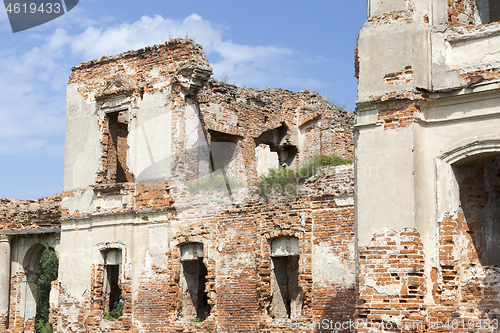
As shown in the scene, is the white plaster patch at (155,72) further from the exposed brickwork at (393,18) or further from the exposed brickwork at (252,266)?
the exposed brickwork at (393,18)

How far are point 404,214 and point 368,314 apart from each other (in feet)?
4.15

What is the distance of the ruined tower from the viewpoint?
25.4 feet

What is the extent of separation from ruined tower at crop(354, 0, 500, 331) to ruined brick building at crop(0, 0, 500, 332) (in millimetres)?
18

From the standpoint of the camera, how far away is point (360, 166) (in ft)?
27.2

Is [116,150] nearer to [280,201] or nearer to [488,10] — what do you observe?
[280,201]

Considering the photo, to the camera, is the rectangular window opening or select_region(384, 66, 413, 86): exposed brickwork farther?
the rectangular window opening

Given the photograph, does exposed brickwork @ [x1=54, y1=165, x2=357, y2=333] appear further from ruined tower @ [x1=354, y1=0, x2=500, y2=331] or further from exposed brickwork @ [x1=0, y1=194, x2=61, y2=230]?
ruined tower @ [x1=354, y1=0, x2=500, y2=331]

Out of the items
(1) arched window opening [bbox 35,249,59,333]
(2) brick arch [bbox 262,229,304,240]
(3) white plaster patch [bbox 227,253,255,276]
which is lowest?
(1) arched window opening [bbox 35,249,59,333]

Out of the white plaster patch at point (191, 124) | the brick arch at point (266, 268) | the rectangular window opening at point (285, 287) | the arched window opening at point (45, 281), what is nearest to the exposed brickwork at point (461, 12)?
the brick arch at point (266, 268)

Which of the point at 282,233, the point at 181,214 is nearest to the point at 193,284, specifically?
the point at 181,214

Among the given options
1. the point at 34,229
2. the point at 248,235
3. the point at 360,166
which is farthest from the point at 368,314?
the point at 34,229

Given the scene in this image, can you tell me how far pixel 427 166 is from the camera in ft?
26.3

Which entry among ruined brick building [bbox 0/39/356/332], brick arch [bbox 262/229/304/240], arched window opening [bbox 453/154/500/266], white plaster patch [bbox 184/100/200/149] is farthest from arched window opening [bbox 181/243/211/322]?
arched window opening [bbox 453/154/500/266]

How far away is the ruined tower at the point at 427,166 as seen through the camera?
7.73m
